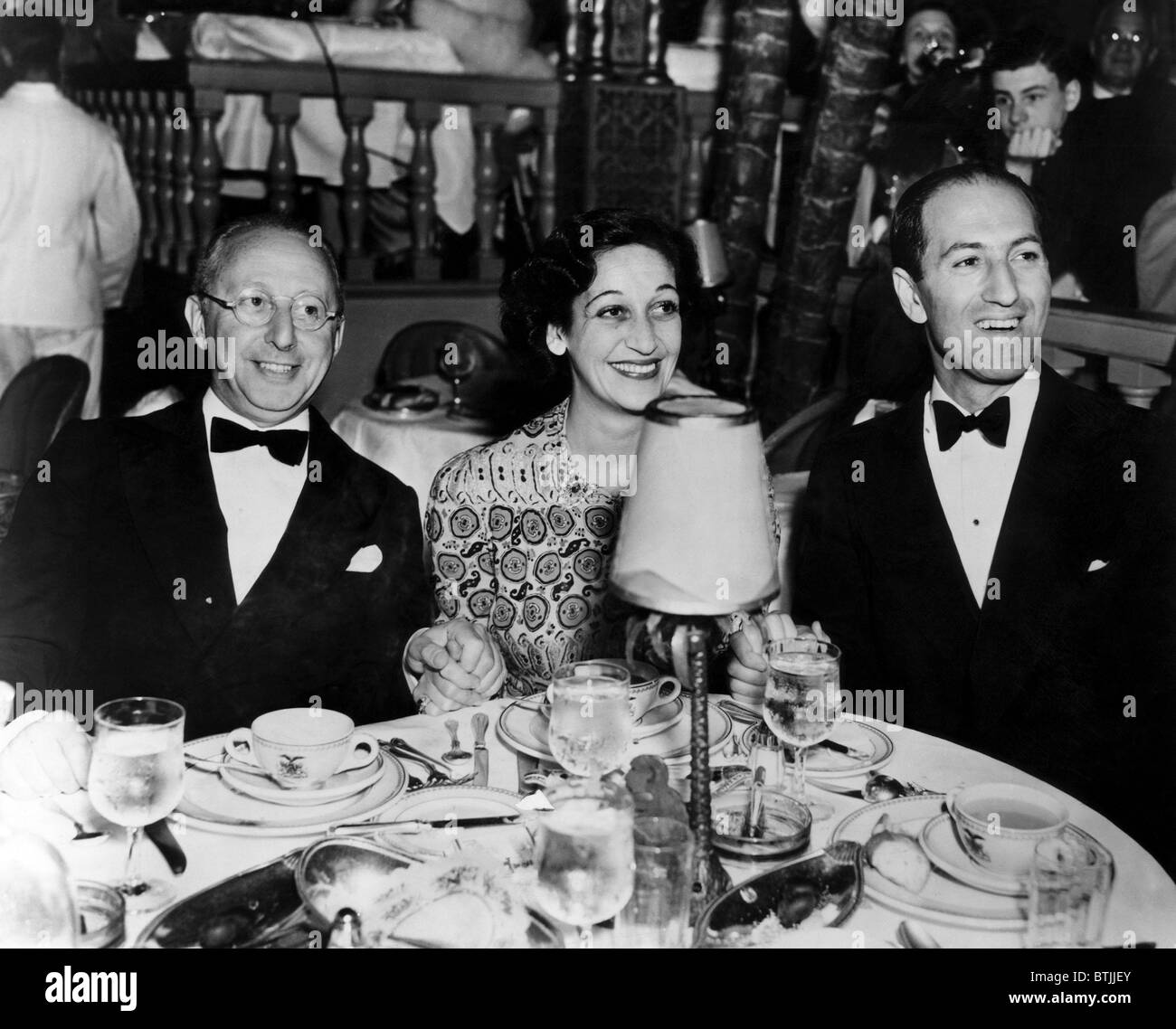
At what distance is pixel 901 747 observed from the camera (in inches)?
69.2

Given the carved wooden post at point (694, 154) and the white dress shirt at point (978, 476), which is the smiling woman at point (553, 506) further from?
the carved wooden post at point (694, 154)

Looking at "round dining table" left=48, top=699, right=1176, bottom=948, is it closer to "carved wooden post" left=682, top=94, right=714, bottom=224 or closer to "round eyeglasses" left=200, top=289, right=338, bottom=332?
"round eyeglasses" left=200, top=289, right=338, bottom=332

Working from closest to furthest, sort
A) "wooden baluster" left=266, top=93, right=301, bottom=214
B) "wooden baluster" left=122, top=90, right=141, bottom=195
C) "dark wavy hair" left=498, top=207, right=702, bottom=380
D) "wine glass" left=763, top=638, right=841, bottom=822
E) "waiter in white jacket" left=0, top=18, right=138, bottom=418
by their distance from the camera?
"wine glass" left=763, top=638, right=841, bottom=822 → "dark wavy hair" left=498, top=207, right=702, bottom=380 → "waiter in white jacket" left=0, top=18, right=138, bottom=418 → "wooden baluster" left=266, top=93, right=301, bottom=214 → "wooden baluster" left=122, top=90, right=141, bottom=195

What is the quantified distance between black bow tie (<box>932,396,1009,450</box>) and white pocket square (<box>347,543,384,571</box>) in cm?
109

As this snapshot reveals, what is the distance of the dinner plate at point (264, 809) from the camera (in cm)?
145

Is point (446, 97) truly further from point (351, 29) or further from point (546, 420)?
point (546, 420)

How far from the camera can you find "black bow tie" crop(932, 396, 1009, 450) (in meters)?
2.24

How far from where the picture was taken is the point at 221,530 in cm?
219

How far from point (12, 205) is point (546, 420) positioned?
303 cm

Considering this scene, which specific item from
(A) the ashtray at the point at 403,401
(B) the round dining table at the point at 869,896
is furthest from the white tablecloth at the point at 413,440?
(B) the round dining table at the point at 869,896

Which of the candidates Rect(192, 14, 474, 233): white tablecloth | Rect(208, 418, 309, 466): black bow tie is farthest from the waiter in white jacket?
Rect(208, 418, 309, 466): black bow tie

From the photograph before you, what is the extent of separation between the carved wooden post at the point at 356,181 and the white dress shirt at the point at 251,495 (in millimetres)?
2588

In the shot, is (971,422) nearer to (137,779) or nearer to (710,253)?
(137,779)
